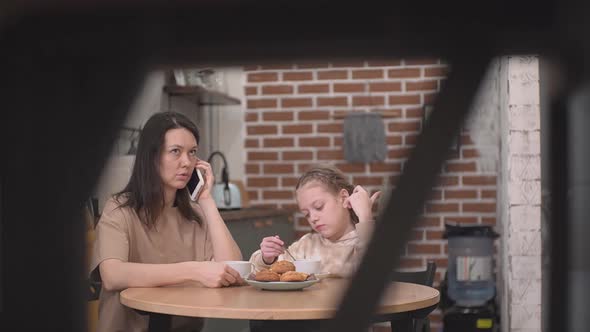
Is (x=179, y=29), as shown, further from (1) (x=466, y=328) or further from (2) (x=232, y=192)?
(1) (x=466, y=328)

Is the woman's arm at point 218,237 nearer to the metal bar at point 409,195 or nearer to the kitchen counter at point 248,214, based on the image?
the kitchen counter at point 248,214

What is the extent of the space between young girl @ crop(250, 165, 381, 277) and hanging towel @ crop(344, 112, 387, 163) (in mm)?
1285

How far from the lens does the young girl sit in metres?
1.79

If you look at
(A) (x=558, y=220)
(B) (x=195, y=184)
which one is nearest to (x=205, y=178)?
(B) (x=195, y=184)

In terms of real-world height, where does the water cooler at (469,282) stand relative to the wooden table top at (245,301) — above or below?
below

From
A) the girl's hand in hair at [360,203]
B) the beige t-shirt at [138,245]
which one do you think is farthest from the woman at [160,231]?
Result: the girl's hand in hair at [360,203]

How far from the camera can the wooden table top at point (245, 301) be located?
1.21m

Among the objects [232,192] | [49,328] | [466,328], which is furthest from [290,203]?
[49,328]

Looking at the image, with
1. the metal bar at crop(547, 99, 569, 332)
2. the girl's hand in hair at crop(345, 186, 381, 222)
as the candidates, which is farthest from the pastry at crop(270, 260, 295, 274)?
the metal bar at crop(547, 99, 569, 332)

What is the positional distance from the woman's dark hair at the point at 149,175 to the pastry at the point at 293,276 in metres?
0.39

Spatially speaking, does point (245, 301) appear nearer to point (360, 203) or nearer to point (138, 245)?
point (138, 245)

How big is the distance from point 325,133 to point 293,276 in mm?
2044

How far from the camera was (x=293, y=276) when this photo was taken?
4.75ft

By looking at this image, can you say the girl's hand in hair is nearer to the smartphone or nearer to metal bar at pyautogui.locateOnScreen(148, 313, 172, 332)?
the smartphone
